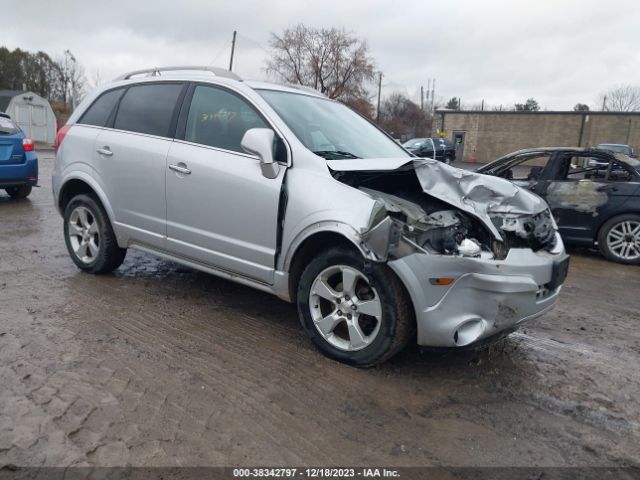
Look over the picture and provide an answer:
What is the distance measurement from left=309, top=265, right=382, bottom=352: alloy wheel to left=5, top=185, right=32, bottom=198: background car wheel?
28.8ft

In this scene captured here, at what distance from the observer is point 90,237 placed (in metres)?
5.10

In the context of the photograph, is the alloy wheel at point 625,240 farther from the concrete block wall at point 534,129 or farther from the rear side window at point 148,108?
the concrete block wall at point 534,129

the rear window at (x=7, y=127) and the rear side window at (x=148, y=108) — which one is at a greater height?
the rear side window at (x=148, y=108)

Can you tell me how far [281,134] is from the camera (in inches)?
147

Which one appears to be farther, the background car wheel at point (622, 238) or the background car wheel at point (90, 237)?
the background car wheel at point (622, 238)

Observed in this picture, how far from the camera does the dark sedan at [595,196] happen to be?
6.85 meters

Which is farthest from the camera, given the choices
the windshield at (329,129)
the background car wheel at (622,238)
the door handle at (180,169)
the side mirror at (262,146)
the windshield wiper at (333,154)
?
the background car wheel at (622,238)

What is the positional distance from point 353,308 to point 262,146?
49.3 inches

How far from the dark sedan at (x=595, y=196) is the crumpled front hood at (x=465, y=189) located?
379 cm

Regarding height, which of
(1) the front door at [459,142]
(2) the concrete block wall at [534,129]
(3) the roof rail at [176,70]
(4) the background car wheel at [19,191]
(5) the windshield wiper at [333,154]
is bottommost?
(4) the background car wheel at [19,191]

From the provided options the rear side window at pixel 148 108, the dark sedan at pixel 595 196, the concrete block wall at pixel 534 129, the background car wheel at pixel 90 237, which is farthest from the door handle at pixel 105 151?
the concrete block wall at pixel 534 129

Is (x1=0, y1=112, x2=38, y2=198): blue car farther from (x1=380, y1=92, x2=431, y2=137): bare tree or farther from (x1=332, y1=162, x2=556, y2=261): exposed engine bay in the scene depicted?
(x1=380, y1=92, x2=431, y2=137): bare tree

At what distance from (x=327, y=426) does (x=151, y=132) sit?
300cm

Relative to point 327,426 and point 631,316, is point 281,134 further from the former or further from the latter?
point 631,316
